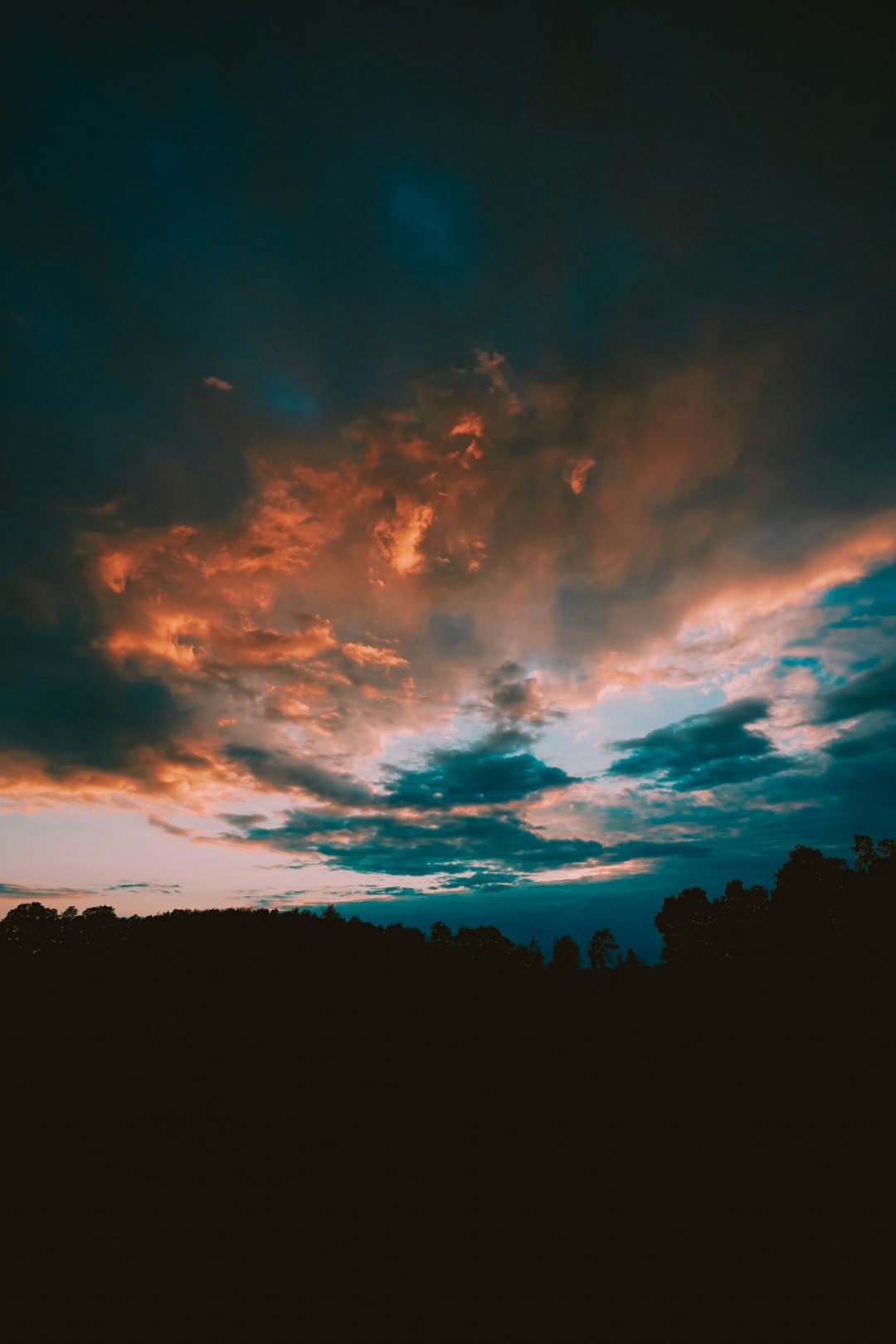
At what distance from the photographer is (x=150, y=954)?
184ft

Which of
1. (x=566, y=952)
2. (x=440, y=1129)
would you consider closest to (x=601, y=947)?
(x=566, y=952)

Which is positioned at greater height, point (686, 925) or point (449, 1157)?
point (686, 925)

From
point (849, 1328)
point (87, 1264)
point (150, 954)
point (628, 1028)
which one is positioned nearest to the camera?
point (849, 1328)

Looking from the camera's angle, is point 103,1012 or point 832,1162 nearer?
point 832,1162

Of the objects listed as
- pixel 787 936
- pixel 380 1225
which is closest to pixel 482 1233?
pixel 380 1225

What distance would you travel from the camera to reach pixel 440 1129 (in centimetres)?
2933

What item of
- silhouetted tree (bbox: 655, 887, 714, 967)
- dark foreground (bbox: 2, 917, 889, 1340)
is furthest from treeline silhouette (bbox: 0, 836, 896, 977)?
dark foreground (bbox: 2, 917, 889, 1340)

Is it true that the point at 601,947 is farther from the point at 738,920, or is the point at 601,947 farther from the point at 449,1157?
the point at 449,1157

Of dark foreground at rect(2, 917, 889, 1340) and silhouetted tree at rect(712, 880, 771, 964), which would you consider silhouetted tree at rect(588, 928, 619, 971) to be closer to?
silhouetted tree at rect(712, 880, 771, 964)

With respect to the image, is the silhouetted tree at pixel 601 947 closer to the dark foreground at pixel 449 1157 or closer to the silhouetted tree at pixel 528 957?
the silhouetted tree at pixel 528 957

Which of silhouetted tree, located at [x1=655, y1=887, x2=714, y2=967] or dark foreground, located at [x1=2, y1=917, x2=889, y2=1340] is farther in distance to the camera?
silhouetted tree, located at [x1=655, y1=887, x2=714, y2=967]

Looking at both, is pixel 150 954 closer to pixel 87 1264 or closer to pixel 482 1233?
pixel 87 1264

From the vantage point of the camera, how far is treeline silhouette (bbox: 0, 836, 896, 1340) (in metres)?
20.0

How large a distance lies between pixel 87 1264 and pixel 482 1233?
16.5 meters
